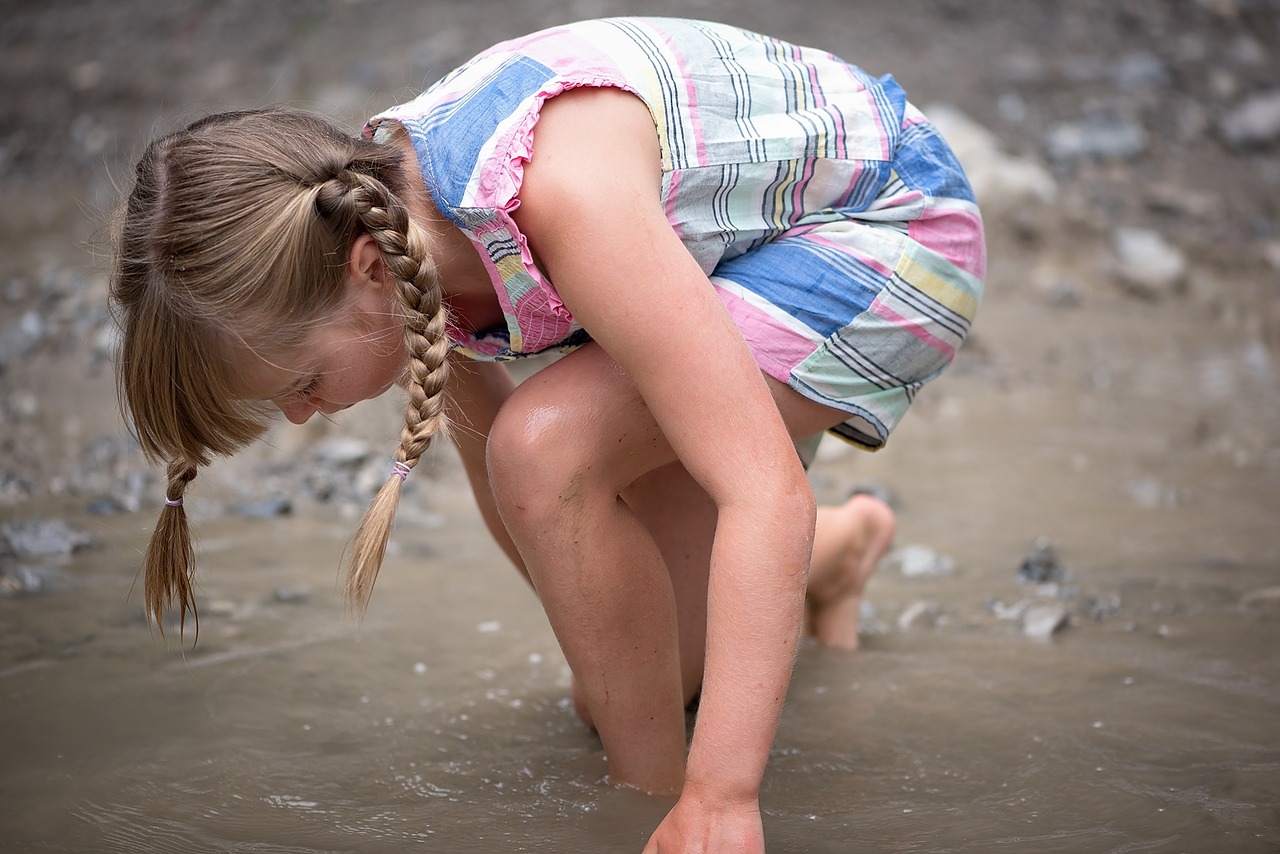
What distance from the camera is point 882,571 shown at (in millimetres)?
2590

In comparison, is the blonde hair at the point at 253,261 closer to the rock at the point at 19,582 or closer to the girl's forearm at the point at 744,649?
the girl's forearm at the point at 744,649

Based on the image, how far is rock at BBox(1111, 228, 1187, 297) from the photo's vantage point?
14.6 ft

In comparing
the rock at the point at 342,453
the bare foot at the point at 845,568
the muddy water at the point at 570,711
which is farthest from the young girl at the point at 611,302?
the rock at the point at 342,453

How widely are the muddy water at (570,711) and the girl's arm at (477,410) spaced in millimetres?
339

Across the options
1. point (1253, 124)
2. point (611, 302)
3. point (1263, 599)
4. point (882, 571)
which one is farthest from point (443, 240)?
point (1253, 124)

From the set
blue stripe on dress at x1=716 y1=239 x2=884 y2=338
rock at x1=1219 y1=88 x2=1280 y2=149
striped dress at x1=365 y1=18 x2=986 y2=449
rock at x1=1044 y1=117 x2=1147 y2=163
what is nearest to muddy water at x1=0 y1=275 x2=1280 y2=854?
striped dress at x1=365 y1=18 x2=986 y2=449

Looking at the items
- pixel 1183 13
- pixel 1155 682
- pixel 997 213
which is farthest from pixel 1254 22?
pixel 1155 682

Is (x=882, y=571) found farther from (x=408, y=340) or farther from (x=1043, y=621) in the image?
(x=408, y=340)

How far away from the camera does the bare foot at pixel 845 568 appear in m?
2.14

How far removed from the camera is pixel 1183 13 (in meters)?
5.82

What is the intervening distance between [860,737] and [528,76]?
42.5 inches

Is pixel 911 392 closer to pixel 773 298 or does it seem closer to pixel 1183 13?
pixel 773 298

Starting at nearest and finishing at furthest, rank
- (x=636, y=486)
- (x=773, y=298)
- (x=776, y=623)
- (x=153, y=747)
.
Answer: (x=776, y=623) < (x=773, y=298) < (x=153, y=747) < (x=636, y=486)

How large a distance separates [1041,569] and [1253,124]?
3772mm
